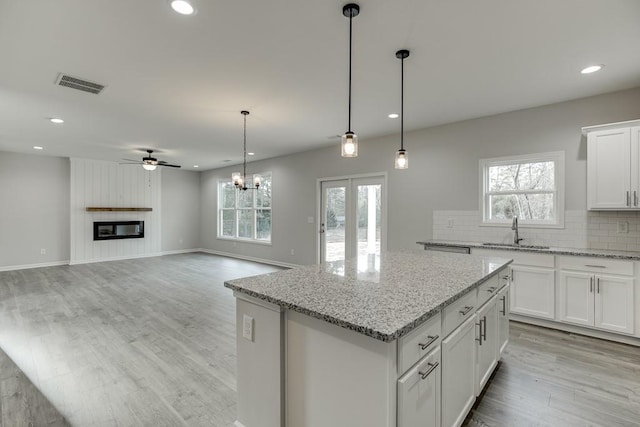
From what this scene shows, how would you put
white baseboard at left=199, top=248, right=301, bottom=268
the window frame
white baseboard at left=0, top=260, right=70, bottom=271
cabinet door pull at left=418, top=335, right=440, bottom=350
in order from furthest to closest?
the window frame → white baseboard at left=199, top=248, right=301, bottom=268 → white baseboard at left=0, top=260, right=70, bottom=271 → cabinet door pull at left=418, top=335, right=440, bottom=350

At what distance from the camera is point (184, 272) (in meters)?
6.47

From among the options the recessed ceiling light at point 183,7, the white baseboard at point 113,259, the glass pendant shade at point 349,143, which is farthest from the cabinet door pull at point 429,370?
the white baseboard at point 113,259

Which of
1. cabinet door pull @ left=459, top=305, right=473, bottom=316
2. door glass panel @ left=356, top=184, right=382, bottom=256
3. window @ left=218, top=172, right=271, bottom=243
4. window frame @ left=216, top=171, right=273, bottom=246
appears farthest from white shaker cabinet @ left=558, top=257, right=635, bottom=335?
window @ left=218, top=172, right=271, bottom=243

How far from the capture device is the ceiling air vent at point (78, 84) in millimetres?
3002

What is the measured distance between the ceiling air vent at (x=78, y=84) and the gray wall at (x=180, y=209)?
6118mm

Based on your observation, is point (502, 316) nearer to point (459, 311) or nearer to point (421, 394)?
point (459, 311)

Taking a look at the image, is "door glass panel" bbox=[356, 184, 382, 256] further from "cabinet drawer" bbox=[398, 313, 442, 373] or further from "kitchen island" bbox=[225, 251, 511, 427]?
"cabinet drawer" bbox=[398, 313, 442, 373]

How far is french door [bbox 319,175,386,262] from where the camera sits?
18.1ft

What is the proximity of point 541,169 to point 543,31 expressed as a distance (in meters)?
2.23

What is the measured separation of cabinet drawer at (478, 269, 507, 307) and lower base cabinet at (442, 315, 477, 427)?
0.65 feet

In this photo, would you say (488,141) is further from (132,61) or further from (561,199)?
(132,61)

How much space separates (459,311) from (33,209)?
30.4 ft

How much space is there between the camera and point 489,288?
7.15 feet

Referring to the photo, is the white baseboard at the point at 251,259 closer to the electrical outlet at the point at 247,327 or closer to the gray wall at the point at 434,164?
the gray wall at the point at 434,164
